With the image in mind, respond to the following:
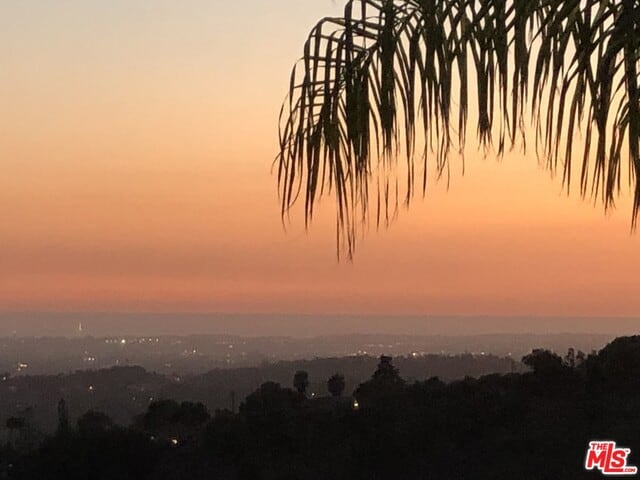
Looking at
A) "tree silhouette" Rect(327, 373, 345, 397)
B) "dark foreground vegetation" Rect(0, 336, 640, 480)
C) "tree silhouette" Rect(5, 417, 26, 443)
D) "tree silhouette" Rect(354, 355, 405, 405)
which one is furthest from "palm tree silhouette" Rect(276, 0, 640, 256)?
"tree silhouette" Rect(5, 417, 26, 443)

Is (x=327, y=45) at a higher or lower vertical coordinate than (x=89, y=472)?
higher

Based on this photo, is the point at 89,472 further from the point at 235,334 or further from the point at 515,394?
the point at 235,334

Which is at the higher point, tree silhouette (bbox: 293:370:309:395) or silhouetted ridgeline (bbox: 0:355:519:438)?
tree silhouette (bbox: 293:370:309:395)

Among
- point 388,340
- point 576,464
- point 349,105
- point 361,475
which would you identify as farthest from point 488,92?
point 388,340

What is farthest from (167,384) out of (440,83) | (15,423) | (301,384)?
(440,83)

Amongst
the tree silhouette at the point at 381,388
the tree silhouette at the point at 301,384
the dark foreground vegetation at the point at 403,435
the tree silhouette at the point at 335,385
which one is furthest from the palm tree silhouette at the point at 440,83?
the tree silhouette at the point at 335,385

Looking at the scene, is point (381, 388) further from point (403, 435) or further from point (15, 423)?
point (15, 423)

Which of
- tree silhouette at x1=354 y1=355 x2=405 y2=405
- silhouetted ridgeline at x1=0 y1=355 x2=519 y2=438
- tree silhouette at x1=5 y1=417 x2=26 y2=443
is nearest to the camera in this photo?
tree silhouette at x1=354 y1=355 x2=405 y2=405

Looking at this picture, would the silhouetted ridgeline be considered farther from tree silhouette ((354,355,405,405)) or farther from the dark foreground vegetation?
the dark foreground vegetation

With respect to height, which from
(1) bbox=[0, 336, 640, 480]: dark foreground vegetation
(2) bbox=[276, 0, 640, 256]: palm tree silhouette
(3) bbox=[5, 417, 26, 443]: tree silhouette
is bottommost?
(3) bbox=[5, 417, 26, 443]: tree silhouette
